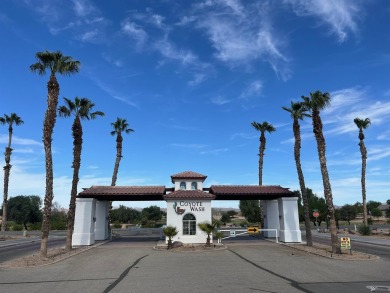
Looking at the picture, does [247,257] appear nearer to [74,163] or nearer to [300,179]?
[300,179]

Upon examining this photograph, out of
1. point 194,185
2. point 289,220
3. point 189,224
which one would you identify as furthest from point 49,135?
point 289,220

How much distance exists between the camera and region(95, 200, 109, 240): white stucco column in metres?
36.5

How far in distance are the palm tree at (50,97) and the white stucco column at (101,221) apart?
12982mm

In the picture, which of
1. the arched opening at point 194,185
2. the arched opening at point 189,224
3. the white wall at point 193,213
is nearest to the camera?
the white wall at point 193,213

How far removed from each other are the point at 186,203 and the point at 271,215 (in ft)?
35.0

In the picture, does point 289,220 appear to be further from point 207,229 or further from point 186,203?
point 186,203

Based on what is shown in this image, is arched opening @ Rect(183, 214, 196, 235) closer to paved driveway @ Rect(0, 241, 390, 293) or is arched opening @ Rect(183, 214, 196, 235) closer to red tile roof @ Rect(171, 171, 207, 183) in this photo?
red tile roof @ Rect(171, 171, 207, 183)

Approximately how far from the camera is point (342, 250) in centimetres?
2577

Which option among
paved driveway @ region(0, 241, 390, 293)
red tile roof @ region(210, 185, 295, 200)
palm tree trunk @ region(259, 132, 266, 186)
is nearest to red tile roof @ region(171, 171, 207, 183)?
Answer: red tile roof @ region(210, 185, 295, 200)

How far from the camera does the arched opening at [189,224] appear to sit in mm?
32844

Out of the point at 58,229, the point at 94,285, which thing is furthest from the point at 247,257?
the point at 58,229

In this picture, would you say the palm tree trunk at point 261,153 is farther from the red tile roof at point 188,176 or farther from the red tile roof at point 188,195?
the red tile roof at point 188,195

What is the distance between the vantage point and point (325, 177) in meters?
25.1

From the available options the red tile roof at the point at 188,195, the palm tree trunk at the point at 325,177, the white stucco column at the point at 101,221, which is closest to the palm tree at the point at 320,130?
the palm tree trunk at the point at 325,177
